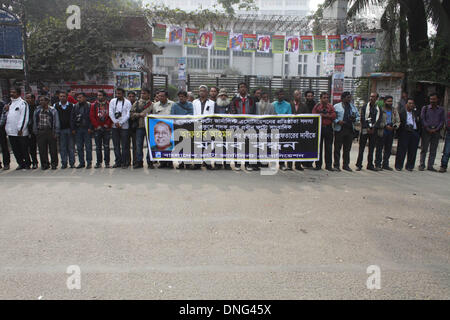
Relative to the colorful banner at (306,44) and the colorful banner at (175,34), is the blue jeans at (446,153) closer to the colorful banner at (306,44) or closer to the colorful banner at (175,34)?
the colorful banner at (306,44)

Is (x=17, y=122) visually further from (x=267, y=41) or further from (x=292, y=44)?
(x=292, y=44)

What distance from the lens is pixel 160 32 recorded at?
49.0ft

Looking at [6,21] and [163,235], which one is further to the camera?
[6,21]

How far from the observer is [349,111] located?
8.95 metres

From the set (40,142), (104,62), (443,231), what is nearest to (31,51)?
(104,62)

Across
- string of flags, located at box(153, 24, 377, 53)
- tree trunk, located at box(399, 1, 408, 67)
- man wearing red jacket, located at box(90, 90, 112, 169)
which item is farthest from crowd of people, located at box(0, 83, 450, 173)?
tree trunk, located at box(399, 1, 408, 67)

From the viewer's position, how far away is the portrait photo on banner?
8.84 m

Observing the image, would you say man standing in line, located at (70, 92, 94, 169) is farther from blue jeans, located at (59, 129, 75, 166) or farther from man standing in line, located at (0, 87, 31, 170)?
man standing in line, located at (0, 87, 31, 170)

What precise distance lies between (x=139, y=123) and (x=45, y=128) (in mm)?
2191

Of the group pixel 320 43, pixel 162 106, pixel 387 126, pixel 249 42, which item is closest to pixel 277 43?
pixel 249 42

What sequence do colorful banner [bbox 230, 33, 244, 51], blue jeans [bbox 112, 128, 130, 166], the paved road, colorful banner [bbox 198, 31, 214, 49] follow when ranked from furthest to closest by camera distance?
colorful banner [bbox 230, 33, 244, 51]
colorful banner [bbox 198, 31, 214, 49]
blue jeans [bbox 112, 128, 130, 166]
the paved road

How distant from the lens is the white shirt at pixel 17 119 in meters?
8.66

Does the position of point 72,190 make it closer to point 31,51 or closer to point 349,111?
point 349,111
